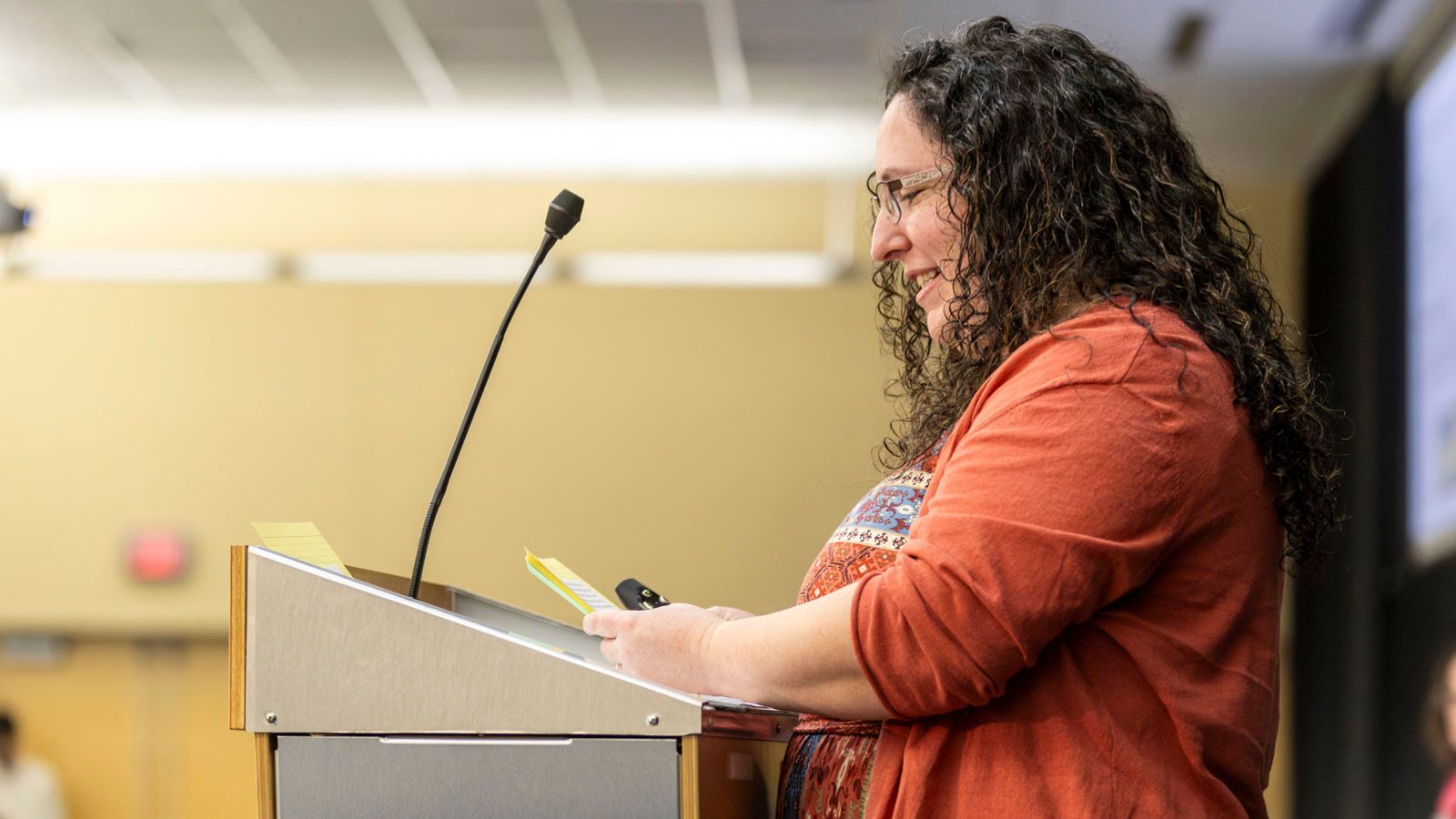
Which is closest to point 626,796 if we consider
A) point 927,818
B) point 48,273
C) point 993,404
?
point 927,818

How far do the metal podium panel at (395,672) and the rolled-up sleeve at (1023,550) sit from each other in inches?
5.8

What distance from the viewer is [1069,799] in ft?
2.91

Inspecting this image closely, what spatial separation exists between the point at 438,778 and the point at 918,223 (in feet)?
1.83

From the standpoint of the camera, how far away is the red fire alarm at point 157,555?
16.7 ft

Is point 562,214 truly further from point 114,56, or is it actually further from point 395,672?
point 114,56

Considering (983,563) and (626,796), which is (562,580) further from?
(983,563)

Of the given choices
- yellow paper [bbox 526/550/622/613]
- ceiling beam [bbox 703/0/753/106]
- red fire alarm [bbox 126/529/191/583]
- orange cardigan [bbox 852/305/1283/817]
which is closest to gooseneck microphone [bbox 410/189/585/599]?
yellow paper [bbox 526/550/622/613]

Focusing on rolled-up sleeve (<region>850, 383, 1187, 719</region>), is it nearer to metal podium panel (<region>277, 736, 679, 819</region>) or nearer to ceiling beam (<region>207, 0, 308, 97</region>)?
metal podium panel (<region>277, 736, 679, 819</region>)

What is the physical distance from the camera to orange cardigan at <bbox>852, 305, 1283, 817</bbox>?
0.86 meters

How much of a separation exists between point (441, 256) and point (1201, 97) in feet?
9.01

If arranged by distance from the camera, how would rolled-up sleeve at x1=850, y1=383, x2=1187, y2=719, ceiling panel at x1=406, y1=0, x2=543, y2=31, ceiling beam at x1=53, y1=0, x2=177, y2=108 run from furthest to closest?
ceiling beam at x1=53, y1=0, x2=177, y2=108 → ceiling panel at x1=406, y1=0, x2=543, y2=31 → rolled-up sleeve at x1=850, y1=383, x2=1187, y2=719

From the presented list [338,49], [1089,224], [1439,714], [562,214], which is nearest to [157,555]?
[338,49]

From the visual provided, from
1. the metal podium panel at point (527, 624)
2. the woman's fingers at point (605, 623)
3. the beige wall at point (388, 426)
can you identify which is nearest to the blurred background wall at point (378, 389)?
the beige wall at point (388, 426)

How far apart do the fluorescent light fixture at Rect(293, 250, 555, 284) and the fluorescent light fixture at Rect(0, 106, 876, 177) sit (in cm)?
31
